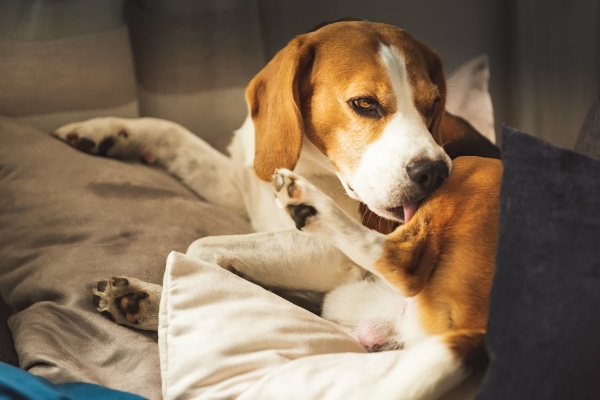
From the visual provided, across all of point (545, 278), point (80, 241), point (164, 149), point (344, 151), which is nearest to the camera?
point (545, 278)

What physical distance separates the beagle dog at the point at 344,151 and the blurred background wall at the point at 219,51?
257mm

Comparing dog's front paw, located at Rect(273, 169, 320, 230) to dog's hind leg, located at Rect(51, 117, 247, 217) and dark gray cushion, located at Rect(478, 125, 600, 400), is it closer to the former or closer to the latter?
dark gray cushion, located at Rect(478, 125, 600, 400)

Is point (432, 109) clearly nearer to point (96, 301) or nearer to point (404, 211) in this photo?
point (404, 211)

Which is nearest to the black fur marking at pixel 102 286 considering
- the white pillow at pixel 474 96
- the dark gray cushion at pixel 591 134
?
the white pillow at pixel 474 96

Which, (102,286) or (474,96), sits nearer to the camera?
(102,286)

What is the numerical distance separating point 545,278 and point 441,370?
216 mm

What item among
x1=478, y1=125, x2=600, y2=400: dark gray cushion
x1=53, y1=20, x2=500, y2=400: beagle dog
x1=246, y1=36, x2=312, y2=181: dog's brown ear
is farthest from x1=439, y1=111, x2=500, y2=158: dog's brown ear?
x1=478, y1=125, x2=600, y2=400: dark gray cushion

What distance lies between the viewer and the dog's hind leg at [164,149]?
2027 mm

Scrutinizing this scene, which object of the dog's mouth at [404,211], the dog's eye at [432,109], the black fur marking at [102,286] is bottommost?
the black fur marking at [102,286]

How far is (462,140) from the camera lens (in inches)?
70.7

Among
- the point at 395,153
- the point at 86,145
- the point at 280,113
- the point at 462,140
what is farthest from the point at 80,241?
the point at 462,140

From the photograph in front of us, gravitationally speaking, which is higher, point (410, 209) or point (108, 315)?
point (410, 209)

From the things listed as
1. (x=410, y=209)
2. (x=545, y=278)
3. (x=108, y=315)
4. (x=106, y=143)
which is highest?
(x=545, y=278)

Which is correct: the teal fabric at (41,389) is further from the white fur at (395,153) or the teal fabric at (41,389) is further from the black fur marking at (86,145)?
the black fur marking at (86,145)
